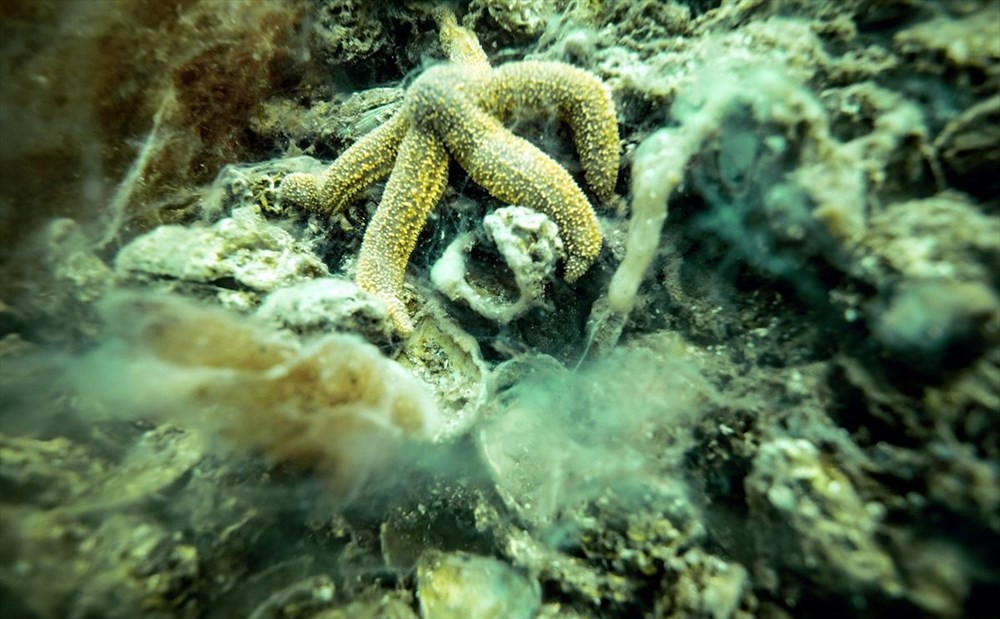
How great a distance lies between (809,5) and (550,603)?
4.04 m

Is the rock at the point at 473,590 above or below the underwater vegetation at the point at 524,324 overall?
below

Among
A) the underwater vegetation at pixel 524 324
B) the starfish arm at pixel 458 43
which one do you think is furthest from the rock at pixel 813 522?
the starfish arm at pixel 458 43

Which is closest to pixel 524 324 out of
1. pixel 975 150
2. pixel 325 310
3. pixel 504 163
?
pixel 504 163

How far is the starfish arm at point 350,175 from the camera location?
3359mm

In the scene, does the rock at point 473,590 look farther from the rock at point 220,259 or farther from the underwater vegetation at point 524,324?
the rock at point 220,259

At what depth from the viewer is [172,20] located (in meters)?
3.50

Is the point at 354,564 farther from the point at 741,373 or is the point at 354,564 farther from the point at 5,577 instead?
the point at 741,373

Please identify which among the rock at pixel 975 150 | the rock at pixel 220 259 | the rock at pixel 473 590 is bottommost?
the rock at pixel 473 590

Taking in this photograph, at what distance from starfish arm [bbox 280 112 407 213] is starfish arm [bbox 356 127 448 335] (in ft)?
0.52

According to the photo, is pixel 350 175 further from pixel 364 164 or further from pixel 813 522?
pixel 813 522

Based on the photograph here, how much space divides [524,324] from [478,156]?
4.38ft

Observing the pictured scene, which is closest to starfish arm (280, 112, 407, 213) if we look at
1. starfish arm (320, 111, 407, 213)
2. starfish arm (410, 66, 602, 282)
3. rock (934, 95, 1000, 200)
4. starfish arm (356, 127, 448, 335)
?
starfish arm (320, 111, 407, 213)

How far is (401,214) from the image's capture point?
10.6 ft

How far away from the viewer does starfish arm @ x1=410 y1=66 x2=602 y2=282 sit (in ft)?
9.64
